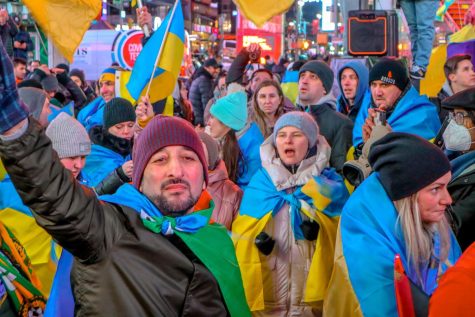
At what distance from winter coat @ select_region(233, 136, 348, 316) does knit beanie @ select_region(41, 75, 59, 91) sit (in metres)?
5.58

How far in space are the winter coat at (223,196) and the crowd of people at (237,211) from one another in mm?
12

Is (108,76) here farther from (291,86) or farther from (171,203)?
(171,203)

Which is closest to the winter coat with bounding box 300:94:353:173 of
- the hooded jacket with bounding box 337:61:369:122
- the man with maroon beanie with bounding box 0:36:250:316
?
the hooded jacket with bounding box 337:61:369:122

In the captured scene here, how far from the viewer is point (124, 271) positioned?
316cm

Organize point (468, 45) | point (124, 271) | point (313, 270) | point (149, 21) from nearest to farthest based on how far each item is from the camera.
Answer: point (124, 271), point (313, 270), point (149, 21), point (468, 45)

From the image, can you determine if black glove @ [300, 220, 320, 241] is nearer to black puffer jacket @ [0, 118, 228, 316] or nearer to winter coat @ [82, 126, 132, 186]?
winter coat @ [82, 126, 132, 186]

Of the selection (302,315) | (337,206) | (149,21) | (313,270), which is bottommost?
(302,315)

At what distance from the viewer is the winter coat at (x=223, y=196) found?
6.33 metres

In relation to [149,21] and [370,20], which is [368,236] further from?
[370,20]

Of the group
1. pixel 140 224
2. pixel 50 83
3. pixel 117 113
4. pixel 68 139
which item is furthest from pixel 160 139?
pixel 50 83

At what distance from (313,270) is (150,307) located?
2.51m

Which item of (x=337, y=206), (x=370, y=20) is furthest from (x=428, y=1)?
(x=337, y=206)

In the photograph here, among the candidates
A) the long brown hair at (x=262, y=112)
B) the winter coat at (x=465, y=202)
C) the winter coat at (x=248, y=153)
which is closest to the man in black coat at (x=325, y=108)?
the long brown hair at (x=262, y=112)

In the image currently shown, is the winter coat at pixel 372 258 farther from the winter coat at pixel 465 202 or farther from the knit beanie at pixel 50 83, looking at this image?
the knit beanie at pixel 50 83
